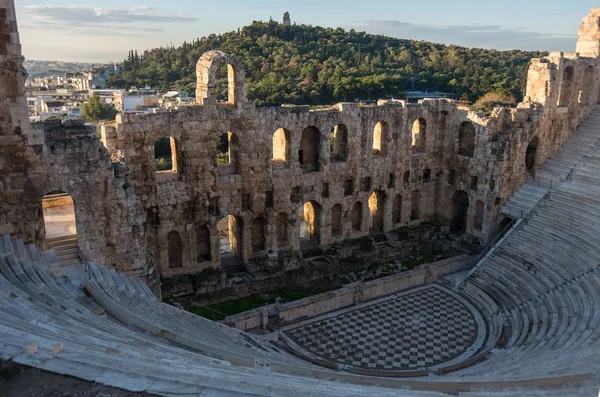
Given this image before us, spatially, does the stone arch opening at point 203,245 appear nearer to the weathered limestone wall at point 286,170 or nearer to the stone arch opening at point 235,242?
the weathered limestone wall at point 286,170

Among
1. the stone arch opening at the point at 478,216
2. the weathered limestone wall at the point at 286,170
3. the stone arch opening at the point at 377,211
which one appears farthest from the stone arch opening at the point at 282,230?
the stone arch opening at the point at 478,216

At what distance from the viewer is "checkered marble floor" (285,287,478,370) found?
18.6 metres

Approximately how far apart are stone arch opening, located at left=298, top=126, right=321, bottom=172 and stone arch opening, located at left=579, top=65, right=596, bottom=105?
17.3 meters

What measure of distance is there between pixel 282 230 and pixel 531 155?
15.5 metres

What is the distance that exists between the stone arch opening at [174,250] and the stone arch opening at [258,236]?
11.9 ft

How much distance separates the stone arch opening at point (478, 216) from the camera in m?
27.5

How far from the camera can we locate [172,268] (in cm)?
2197

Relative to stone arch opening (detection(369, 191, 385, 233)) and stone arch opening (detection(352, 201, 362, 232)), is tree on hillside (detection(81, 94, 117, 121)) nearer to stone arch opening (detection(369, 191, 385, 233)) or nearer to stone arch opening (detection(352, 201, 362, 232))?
stone arch opening (detection(369, 191, 385, 233))

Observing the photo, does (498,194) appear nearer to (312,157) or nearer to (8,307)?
(312,157)

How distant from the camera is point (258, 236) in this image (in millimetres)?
24422

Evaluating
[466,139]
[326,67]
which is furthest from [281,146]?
[326,67]

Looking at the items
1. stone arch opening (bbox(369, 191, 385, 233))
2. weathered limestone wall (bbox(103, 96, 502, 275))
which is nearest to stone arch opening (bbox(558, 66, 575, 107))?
weathered limestone wall (bbox(103, 96, 502, 275))

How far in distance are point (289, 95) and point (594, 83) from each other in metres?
34.1

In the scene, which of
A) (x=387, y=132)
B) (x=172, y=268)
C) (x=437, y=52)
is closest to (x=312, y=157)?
(x=387, y=132)
